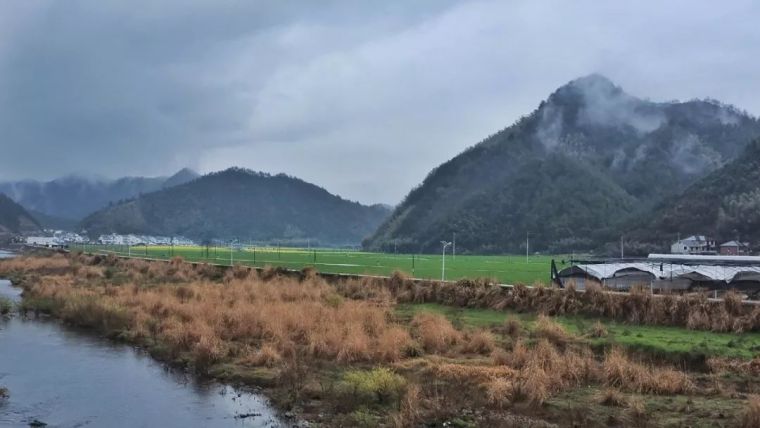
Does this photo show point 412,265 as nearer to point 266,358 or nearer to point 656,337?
point 656,337

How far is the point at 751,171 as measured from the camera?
114 m

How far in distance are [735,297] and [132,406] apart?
78.4 ft

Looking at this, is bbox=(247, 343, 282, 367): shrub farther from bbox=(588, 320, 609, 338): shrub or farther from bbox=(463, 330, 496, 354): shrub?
bbox=(588, 320, 609, 338): shrub

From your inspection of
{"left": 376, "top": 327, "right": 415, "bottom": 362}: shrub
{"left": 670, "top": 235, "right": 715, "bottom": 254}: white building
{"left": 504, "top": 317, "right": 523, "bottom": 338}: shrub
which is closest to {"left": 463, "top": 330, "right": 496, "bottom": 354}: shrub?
{"left": 376, "top": 327, "right": 415, "bottom": 362}: shrub

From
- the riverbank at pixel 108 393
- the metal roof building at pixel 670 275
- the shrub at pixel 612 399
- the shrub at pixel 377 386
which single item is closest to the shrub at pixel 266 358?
the riverbank at pixel 108 393

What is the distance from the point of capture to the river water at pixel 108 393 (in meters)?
18.9

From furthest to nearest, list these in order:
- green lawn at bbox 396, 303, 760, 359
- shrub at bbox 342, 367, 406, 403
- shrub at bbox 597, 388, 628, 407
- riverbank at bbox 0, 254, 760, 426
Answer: green lawn at bbox 396, 303, 760, 359 < shrub at bbox 342, 367, 406, 403 < shrub at bbox 597, 388, 628, 407 < riverbank at bbox 0, 254, 760, 426

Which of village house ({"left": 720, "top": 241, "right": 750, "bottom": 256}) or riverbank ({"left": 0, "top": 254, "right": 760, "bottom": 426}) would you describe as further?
village house ({"left": 720, "top": 241, "right": 750, "bottom": 256})

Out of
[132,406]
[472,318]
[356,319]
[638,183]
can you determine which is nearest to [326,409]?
[132,406]

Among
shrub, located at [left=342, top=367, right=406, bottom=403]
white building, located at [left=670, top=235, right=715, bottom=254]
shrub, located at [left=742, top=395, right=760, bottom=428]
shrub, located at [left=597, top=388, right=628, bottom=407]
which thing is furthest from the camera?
white building, located at [left=670, top=235, right=715, bottom=254]

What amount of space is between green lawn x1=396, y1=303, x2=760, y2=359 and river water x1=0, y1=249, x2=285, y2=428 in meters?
12.9

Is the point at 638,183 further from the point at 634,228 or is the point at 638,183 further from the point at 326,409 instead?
the point at 326,409

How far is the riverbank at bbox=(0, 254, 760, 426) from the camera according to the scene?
696 inches

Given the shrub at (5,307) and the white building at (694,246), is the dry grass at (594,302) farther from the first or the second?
the white building at (694,246)
